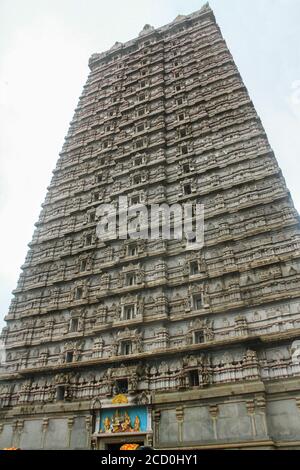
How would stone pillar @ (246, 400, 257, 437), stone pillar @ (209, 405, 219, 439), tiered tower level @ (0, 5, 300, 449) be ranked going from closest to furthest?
stone pillar @ (246, 400, 257, 437) → stone pillar @ (209, 405, 219, 439) → tiered tower level @ (0, 5, 300, 449)

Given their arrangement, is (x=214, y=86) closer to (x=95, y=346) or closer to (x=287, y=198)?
→ (x=287, y=198)

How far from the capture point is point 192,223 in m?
24.7

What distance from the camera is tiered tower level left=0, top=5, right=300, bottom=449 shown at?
690 inches

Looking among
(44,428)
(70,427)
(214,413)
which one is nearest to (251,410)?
(214,413)

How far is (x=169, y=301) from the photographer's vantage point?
22.1 m

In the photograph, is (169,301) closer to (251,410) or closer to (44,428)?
(251,410)

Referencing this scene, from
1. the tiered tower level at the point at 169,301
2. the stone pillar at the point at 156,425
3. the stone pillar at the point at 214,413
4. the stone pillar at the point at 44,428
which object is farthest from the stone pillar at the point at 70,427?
the stone pillar at the point at 214,413

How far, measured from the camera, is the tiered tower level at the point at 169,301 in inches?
690

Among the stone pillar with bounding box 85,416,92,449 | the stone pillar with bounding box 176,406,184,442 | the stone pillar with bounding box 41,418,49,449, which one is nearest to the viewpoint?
the stone pillar with bounding box 176,406,184,442

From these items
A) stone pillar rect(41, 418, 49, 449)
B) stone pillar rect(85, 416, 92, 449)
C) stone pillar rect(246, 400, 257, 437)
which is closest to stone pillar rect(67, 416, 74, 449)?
stone pillar rect(85, 416, 92, 449)

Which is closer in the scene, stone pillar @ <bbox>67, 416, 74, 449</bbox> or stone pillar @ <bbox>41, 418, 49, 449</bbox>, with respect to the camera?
stone pillar @ <bbox>67, 416, 74, 449</bbox>

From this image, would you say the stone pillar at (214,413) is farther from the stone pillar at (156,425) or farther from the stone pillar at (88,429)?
the stone pillar at (88,429)

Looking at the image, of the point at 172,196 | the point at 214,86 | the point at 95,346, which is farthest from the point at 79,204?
the point at 214,86

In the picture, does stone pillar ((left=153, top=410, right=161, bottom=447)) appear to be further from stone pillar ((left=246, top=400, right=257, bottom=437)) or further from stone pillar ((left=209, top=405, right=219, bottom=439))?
stone pillar ((left=246, top=400, right=257, bottom=437))
